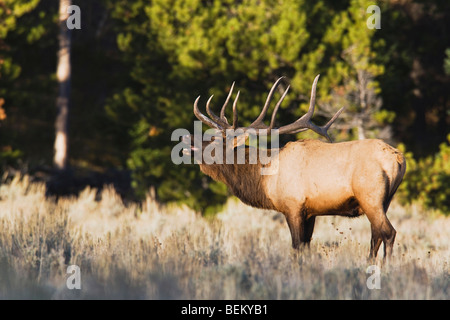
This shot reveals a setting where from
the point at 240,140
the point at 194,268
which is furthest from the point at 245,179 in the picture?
the point at 194,268

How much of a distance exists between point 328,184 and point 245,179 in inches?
→ 48.4

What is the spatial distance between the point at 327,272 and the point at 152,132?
11.8m

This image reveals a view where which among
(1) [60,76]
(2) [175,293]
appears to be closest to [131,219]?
(2) [175,293]

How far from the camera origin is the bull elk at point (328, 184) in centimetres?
704

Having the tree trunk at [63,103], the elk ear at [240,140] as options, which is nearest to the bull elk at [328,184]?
the elk ear at [240,140]

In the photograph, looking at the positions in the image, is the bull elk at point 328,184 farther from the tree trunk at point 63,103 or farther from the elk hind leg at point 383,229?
the tree trunk at point 63,103

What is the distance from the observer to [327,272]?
6.21 meters

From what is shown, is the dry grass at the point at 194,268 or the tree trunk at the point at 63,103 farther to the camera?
the tree trunk at the point at 63,103

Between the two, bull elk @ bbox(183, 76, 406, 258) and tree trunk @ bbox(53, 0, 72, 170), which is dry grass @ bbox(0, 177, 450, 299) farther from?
tree trunk @ bbox(53, 0, 72, 170)

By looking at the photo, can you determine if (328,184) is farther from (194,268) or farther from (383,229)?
(194,268)

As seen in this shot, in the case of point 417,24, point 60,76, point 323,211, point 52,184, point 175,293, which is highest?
point 417,24

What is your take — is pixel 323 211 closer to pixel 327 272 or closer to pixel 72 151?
pixel 327 272

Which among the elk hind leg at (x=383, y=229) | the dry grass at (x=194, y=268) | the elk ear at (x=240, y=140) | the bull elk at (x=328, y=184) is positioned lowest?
the dry grass at (x=194, y=268)

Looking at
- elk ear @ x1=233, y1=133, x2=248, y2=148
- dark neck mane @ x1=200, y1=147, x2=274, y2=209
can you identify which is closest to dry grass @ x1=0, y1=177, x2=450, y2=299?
dark neck mane @ x1=200, y1=147, x2=274, y2=209
